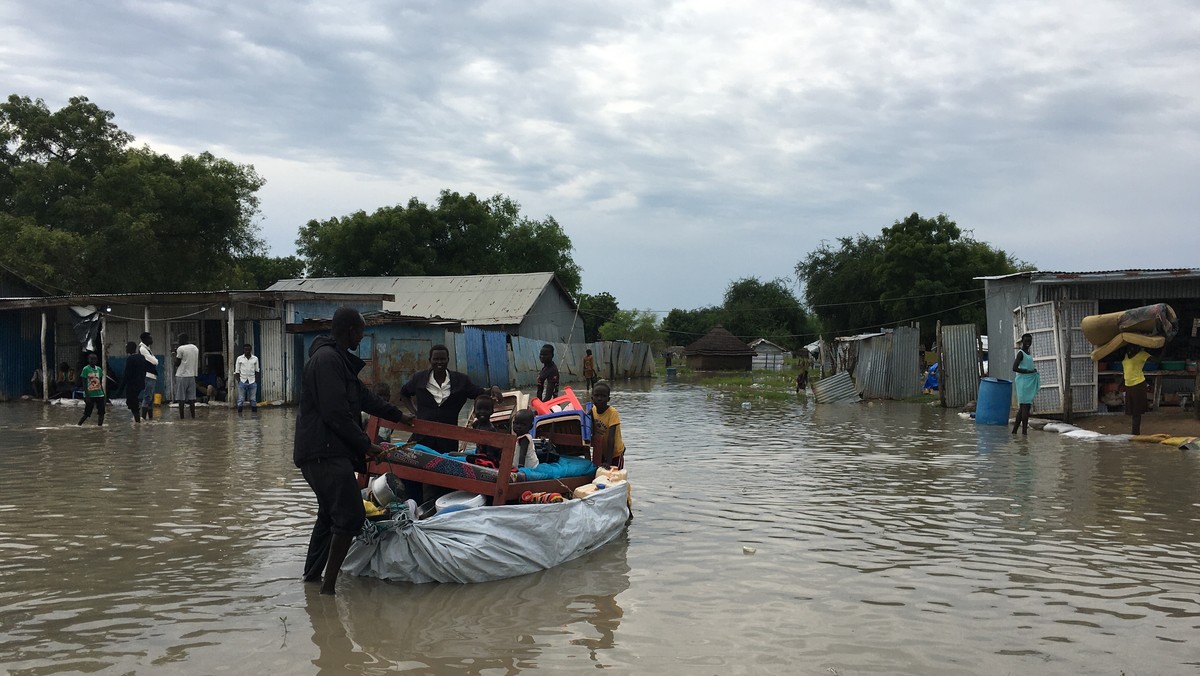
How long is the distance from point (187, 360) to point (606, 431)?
13.1m

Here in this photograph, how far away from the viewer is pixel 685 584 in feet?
20.6

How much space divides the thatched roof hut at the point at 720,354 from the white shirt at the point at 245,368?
43643 millimetres

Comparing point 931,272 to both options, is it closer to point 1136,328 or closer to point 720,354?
point 720,354

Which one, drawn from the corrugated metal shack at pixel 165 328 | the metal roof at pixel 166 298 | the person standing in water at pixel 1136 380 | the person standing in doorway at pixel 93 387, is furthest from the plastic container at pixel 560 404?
the corrugated metal shack at pixel 165 328

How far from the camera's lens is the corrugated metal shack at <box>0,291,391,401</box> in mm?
22422

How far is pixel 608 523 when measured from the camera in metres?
7.42

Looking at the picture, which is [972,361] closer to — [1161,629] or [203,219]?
[1161,629]

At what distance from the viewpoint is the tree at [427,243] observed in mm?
54875

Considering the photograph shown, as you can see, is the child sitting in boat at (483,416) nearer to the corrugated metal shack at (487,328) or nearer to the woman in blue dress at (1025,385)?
the woman in blue dress at (1025,385)

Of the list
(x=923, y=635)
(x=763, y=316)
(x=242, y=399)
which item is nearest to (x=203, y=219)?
(x=242, y=399)

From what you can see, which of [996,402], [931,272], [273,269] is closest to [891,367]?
[996,402]

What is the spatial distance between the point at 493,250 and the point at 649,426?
4182 centimetres

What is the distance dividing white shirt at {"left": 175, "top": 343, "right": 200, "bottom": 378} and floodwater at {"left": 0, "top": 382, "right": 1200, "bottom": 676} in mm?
6981

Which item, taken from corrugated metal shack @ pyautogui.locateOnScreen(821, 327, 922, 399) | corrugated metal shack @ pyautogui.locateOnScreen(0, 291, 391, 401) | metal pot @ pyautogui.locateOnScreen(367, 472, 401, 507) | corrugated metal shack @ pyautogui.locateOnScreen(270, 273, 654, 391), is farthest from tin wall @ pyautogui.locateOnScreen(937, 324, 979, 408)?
metal pot @ pyautogui.locateOnScreen(367, 472, 401, 507)
